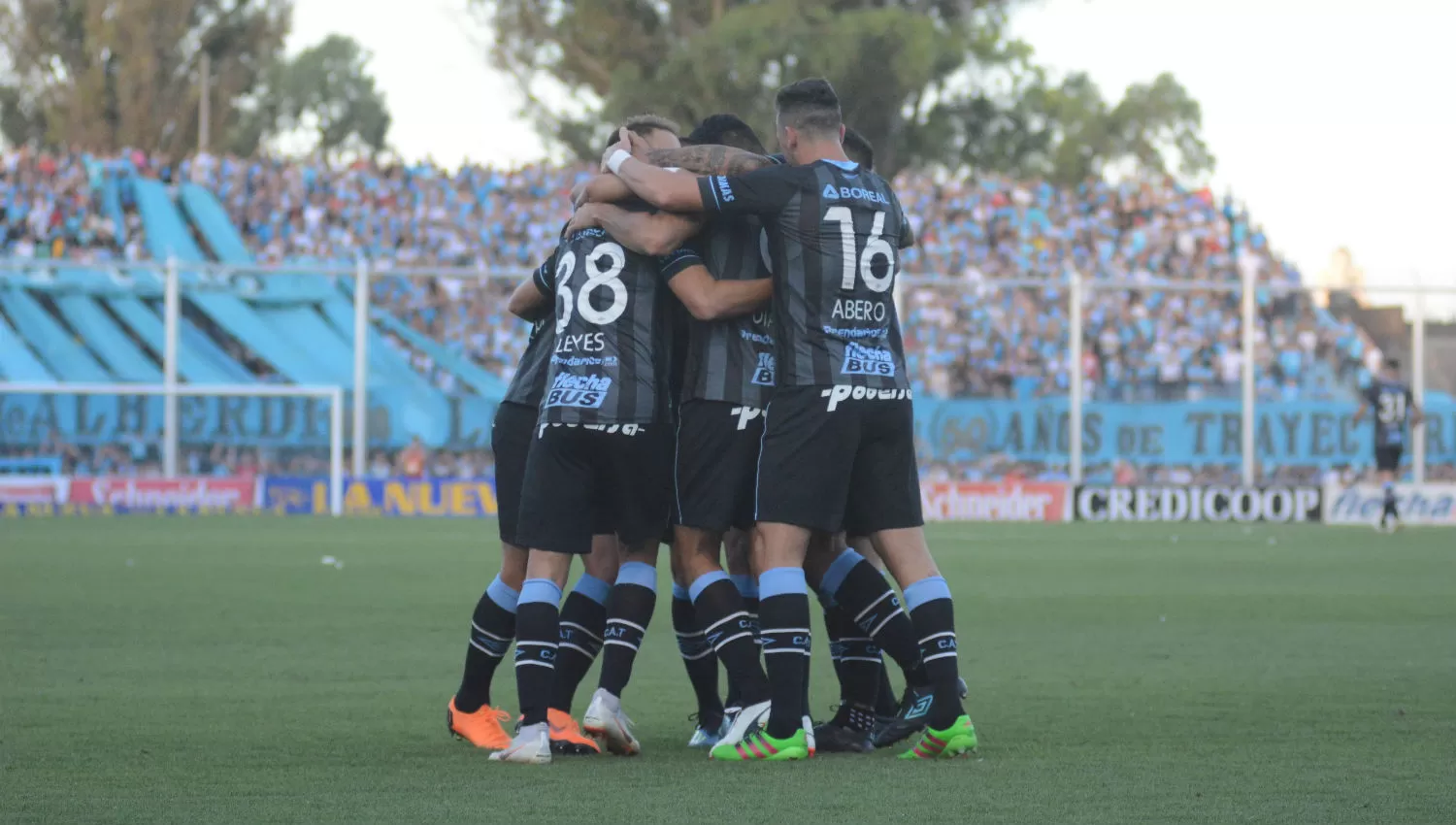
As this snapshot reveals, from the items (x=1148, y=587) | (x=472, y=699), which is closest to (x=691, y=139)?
(x=472, y=699)

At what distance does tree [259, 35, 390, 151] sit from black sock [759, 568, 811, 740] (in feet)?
212

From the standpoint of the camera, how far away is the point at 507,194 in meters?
32.2

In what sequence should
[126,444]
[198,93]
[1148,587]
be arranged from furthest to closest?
[198,93], [126,444], [1148,587]

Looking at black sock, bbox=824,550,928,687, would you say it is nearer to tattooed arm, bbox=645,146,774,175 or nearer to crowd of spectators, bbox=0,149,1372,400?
tattooed arm, bbox=645,146,774,175

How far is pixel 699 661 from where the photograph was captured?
6090 millimetres

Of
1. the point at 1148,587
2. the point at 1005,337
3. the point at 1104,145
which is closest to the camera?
the point at 1148,587

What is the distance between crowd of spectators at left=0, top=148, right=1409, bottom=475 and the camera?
23.2 meters

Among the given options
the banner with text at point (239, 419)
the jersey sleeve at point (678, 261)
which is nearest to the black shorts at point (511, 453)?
the jersey sleeve at point (678, 261)

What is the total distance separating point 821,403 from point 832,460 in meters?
0.18

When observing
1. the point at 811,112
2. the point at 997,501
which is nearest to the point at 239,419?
the point at 997,501

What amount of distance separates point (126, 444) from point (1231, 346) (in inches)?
553

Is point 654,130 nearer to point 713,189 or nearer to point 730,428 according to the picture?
point 713,189

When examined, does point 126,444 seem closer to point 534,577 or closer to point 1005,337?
point 1005,337

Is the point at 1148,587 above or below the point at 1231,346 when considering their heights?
below
